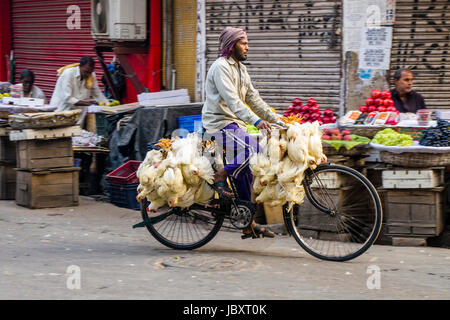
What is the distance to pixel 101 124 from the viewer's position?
10094 mm

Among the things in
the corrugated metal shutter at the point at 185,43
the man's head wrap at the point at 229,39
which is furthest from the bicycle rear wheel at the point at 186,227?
the corrugated metal shutter at the point at 185,43

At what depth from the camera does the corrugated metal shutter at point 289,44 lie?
30.6 ft

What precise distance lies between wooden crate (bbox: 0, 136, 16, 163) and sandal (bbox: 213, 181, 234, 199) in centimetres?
417

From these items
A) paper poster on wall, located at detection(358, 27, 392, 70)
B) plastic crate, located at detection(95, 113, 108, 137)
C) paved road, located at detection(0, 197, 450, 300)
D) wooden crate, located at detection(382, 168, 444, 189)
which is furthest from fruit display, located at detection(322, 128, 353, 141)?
plastic crate, located at detection(95, 113, 108, 137)

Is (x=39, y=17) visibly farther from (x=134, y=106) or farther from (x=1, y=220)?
(x=1, y=220)

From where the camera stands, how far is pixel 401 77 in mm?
8031

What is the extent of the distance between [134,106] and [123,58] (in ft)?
5.28

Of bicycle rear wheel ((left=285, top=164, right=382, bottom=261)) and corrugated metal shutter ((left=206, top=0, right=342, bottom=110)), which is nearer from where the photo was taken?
bicycle rear wheel ((left=285, top=164, right=382, bottom=261))

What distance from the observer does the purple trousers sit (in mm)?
5770

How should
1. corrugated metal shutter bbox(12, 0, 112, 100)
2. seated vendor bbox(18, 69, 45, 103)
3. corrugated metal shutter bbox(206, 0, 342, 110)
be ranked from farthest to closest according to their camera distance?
corrugated metal shutter bbox(12, 0, 112, 100) < seated vendor bbox(18, 69, 45, 103) < corrugated metal shutter bbox(206, 0, 342, 110)

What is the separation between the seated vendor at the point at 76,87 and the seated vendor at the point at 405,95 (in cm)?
475

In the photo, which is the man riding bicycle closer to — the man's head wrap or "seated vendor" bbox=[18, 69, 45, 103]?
the man's head wrap

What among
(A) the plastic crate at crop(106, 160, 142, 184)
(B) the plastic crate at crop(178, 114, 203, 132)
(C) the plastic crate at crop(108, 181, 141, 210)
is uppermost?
(B) the plastic crate at crop(178, 114, 203, 132)

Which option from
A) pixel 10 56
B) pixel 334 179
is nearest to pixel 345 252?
pixel 334 179
